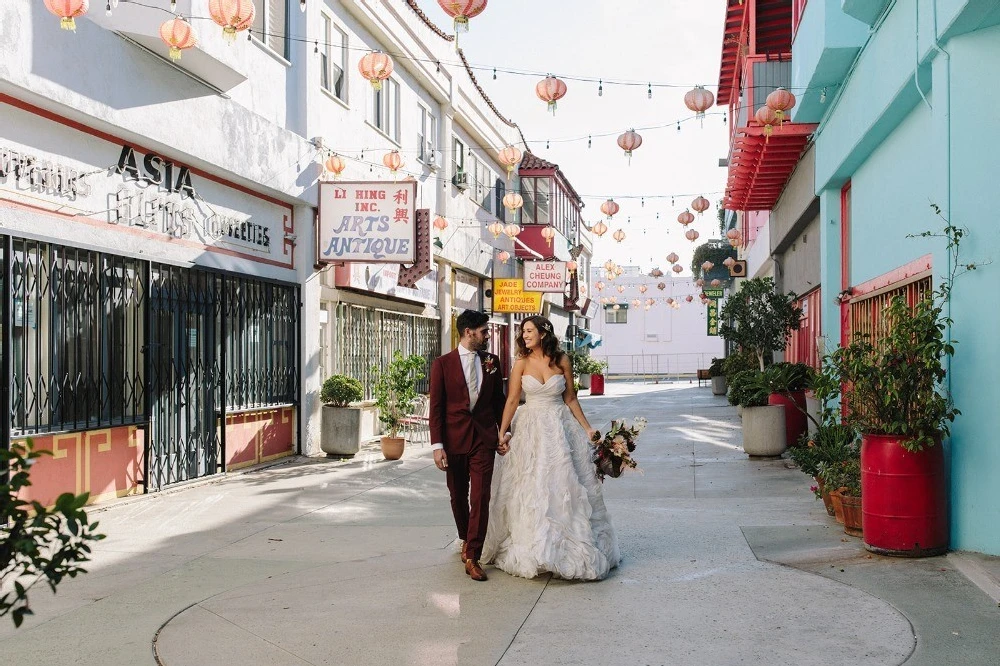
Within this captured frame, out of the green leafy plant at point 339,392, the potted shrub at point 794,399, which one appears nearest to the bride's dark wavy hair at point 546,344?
the potted shrub at point 794,399

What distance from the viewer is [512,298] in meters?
28.6

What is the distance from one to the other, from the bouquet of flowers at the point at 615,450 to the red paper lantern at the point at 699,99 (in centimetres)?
808

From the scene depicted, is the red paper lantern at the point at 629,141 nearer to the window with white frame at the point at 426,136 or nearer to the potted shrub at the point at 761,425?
the potted shrub at the point at 761,425

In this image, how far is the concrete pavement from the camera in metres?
5.05

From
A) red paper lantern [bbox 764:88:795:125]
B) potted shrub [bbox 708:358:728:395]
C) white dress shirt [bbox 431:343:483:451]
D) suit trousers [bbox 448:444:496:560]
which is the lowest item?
potted shrub [bbox 708:358:728:395]

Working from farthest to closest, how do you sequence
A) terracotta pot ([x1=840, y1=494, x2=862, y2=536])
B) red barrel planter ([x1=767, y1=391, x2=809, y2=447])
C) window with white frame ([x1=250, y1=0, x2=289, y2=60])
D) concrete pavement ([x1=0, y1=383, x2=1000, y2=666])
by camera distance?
1. red barrel planter ([x1=767, y1=391, x2=809, y2=447])
2. window with white frame ([x1=250, y1=0, x2=289, y2=60])
3. terracotta pot ([x1=840, y1=494, x2=862, y2=536])
4. concrete pavement ([x1=0, y1=383, x2=1000, y2=666])

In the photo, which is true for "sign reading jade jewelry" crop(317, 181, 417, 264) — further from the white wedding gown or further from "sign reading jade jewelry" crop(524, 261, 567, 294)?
"sign reading jade jewelry" crop(524, 261, 567, 294)

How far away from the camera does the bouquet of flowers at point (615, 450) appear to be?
6.93 meters

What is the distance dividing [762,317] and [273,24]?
9.60 m

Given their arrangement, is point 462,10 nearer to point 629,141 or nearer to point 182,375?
point 182,375

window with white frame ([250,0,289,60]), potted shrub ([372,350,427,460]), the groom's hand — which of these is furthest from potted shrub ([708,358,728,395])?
the groom's hand

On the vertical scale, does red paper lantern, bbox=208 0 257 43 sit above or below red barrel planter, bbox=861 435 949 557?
above

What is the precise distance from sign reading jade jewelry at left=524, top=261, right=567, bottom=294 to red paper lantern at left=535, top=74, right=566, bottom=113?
14379 mm

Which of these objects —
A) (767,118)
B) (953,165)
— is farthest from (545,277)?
(953,165)
